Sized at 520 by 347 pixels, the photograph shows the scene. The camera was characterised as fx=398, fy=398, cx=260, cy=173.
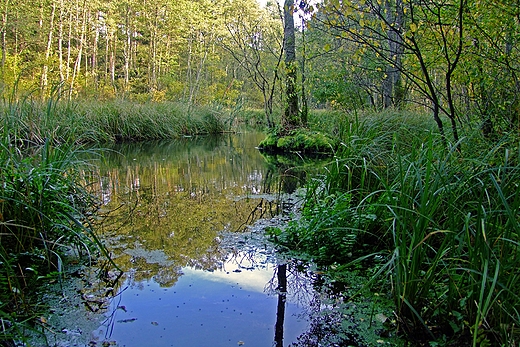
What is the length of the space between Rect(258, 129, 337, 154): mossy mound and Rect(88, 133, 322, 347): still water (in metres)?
3.56

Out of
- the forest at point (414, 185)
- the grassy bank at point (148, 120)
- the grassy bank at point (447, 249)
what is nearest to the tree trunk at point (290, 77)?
the forest at point (414, 185)

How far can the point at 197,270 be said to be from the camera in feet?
9.03

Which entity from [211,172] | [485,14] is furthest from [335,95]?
[485,14]

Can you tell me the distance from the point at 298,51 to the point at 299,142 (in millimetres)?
2665

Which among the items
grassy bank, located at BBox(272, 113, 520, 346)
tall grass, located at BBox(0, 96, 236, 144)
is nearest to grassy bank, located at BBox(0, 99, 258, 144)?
tall grass, located at BBox(0, 96, 236, 144)

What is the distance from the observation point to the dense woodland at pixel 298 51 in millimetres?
3172

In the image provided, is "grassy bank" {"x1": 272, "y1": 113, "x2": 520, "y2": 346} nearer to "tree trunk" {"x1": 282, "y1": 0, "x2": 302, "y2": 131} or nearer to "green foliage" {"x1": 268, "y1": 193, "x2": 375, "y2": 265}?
"green foliage" {"x1": 268, "y1": 193, "x2": 375, "y2": 265}

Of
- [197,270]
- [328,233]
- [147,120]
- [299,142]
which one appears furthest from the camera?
[147,120]

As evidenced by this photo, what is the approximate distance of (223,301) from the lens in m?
2.32

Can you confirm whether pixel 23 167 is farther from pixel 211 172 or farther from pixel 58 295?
pixel 211 172

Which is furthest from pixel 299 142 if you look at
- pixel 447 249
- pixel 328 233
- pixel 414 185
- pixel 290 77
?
pixel 447 249

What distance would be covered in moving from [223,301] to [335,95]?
359 inches

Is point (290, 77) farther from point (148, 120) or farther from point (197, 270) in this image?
point (197, 270)

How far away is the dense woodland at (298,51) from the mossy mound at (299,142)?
35.0 inches
